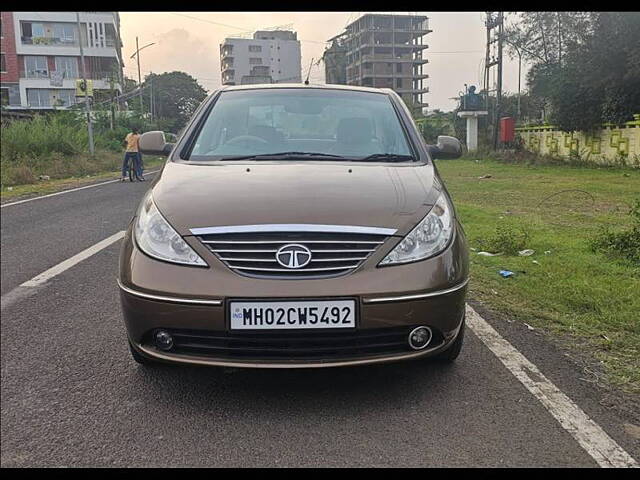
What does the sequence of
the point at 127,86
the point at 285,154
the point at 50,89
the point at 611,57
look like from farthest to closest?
the point at 127,86
the point at 50,89
the point at 611,57
the point at 285,154

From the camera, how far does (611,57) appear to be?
21.3 metres

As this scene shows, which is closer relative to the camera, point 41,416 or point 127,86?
point 41,416

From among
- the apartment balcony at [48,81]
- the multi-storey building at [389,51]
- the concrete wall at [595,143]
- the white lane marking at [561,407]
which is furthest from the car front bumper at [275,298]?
the multi-storey building at [389,51]

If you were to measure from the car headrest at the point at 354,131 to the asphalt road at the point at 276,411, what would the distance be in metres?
1.39

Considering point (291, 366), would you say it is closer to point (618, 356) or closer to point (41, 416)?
point (41, 416)

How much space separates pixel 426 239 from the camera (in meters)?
2.89

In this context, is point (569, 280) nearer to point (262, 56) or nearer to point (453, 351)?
point (453, 351)

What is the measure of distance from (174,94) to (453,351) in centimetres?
7860

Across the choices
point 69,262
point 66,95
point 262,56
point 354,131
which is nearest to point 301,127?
point 354,131

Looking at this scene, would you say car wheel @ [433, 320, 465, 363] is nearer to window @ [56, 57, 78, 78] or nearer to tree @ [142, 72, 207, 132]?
window @ [56, 57, 78, 78]

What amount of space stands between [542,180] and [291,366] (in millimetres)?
14633

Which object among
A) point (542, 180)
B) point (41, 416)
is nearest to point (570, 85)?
point (542, 180)

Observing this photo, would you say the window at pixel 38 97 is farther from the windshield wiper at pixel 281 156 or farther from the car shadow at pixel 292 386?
the car shadow at pixel 292 386

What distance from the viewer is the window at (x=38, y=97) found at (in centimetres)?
6172
